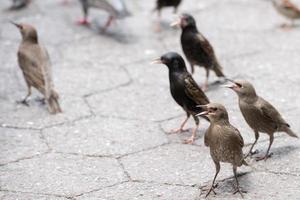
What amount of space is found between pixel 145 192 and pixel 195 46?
260 cm

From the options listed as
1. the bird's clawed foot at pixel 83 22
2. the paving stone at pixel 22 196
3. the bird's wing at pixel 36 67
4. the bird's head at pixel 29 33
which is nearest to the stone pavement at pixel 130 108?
the paving stone at pixel 22 196

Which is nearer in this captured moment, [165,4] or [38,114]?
[38,114]

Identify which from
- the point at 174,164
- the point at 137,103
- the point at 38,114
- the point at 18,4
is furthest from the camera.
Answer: the point at 18,4

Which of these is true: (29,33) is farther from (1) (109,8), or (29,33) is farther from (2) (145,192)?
(2) (145,192)

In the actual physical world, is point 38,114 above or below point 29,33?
below

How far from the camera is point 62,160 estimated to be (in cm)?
673

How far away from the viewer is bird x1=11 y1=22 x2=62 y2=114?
779 cm

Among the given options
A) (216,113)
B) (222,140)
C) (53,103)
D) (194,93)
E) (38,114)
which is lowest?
(38,114)

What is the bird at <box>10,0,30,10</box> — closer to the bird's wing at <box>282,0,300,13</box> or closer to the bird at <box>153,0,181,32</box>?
the bird at <box>153,0,181,32</box>

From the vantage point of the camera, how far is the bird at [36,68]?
779 centimetres

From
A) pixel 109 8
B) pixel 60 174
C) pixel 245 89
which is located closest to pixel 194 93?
pixel 245 89

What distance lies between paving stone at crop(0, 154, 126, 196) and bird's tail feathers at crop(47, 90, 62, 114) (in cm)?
104

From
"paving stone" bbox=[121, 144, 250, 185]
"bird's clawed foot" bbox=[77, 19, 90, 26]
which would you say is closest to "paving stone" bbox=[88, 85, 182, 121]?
"paving stone" bbox=[121, 144, 250, 185]

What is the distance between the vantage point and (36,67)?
26.2 ft
